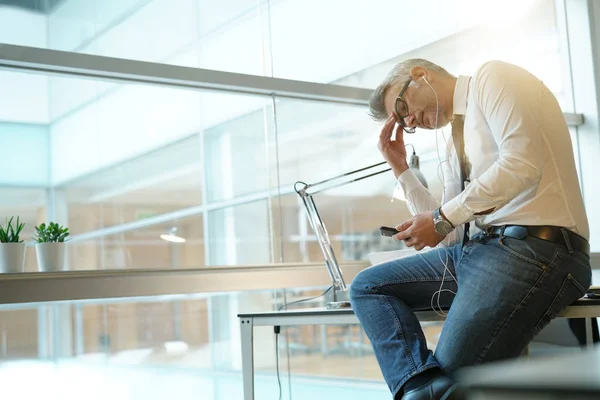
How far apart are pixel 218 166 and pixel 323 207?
587 millimetres

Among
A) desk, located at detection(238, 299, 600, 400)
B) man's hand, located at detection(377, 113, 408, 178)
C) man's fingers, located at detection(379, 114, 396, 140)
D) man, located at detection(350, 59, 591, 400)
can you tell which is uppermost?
man's fingers, located at detection(379, 114, 396, 140)

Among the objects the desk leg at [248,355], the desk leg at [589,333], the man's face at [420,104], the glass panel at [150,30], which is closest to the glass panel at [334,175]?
the glass panel at [150,30]

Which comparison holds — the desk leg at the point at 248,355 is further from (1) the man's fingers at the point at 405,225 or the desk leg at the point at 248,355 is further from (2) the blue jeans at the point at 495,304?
(1) the man's fingers at the point at 405,225

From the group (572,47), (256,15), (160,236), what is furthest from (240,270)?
(572,47)

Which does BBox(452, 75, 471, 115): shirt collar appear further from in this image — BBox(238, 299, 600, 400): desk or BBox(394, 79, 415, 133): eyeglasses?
BBox(238, 299, 600, 400): desk

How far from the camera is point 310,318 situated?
2412 millimetres

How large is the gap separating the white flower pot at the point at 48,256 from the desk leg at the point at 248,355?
710 millimetres

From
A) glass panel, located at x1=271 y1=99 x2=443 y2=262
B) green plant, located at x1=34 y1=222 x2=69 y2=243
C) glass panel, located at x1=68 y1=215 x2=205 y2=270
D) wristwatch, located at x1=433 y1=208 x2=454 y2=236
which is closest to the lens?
wristwatch, located at x1=433 y1=208 x2=454 y2=236

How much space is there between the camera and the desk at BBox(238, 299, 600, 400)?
1967 millimetres

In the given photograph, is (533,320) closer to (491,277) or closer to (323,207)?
(491,277)

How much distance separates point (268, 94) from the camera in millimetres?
3396

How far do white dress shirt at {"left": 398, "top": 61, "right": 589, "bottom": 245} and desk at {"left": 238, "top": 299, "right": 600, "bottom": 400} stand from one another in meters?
0.20

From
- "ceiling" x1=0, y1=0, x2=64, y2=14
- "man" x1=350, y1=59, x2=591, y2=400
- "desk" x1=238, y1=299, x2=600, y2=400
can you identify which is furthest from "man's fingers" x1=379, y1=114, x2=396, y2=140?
"ceiling" x1=0, y1=0, x2=64, y2=14

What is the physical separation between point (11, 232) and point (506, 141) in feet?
5.70
